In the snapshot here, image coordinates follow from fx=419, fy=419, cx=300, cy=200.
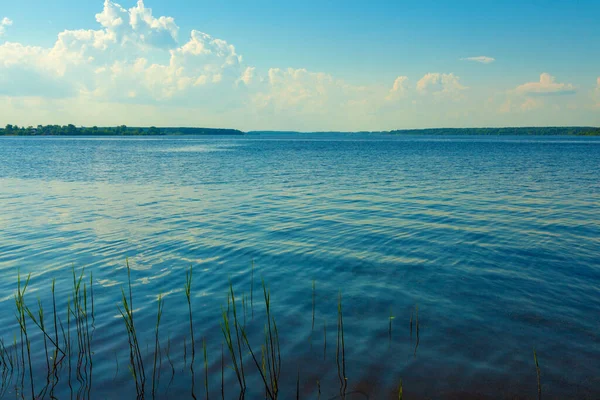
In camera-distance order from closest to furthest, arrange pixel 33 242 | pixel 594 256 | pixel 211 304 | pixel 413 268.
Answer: pixel 211 304
pixel 413 268
pixel 594 256
pixel 33 242

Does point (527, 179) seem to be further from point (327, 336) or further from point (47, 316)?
point (47, 316)

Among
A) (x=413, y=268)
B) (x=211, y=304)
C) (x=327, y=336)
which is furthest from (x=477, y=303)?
(x=211, y=304)

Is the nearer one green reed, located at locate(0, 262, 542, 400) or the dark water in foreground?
green reed, located at locate(0, 262, 542, 400)

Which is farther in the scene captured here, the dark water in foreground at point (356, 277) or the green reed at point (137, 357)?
the dark water in foreground at point (356, 277)

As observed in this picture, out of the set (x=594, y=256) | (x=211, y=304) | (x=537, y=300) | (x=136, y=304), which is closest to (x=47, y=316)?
(x=136, y=304)

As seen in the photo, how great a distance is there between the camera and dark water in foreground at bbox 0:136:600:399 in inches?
291

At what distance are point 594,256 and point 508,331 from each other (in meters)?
7.75

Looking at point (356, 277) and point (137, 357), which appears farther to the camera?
point (356, 277)

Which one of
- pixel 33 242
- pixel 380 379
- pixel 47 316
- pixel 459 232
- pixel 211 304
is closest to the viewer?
pixel 380 379

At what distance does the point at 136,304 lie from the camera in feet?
33.7

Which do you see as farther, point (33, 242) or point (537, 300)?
point (33, 242)

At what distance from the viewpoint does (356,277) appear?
40.3 feet

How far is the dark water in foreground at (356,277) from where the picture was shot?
291 inches

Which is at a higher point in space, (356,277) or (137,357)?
(137,357)
